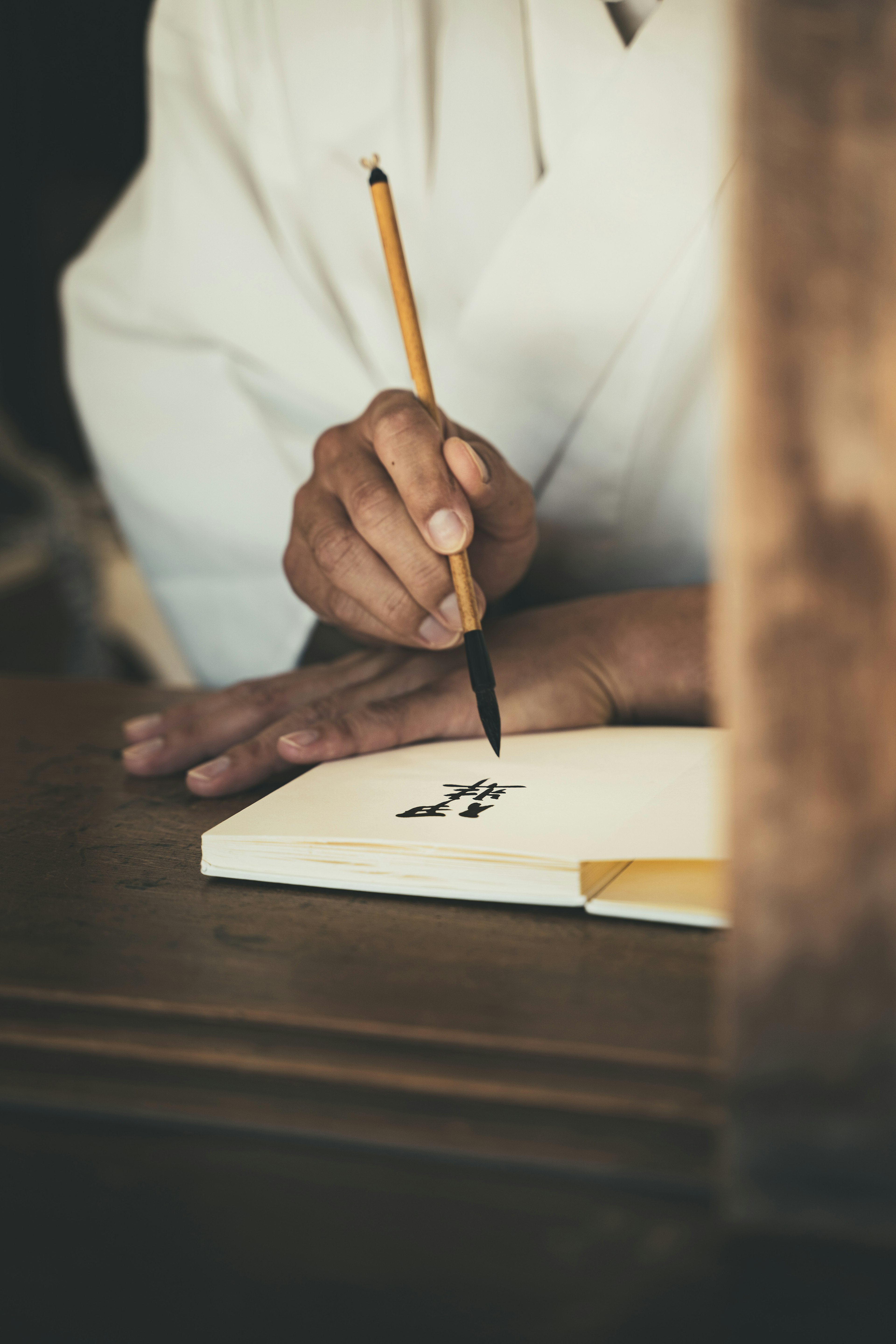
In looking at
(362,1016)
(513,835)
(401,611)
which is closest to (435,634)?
(401,611)

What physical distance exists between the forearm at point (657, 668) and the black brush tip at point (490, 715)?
150 mm

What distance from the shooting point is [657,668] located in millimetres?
672

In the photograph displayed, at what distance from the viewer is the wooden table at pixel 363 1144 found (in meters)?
0.25

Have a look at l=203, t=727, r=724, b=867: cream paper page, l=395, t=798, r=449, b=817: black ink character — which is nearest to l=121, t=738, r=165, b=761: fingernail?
l=203, t=727, r=724, b=867: cream paper page

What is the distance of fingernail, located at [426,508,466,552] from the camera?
56 centimetres

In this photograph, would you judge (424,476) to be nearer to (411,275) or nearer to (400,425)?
(400,425)

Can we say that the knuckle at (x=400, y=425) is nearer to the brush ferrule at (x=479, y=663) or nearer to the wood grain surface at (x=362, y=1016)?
the brush ferrule at (x=479, y=663)

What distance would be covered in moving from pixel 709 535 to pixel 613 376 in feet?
0.59

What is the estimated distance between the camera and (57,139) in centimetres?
288

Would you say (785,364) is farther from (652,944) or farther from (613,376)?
(613,376)

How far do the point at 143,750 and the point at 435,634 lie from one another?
0.20 meters

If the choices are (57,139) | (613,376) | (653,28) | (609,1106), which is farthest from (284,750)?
(57,139)

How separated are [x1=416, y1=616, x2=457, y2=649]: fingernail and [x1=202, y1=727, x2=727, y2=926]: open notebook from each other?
0.12 metres

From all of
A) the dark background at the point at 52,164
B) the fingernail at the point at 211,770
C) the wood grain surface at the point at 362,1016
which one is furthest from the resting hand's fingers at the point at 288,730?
the dark background at the point at 52,164
